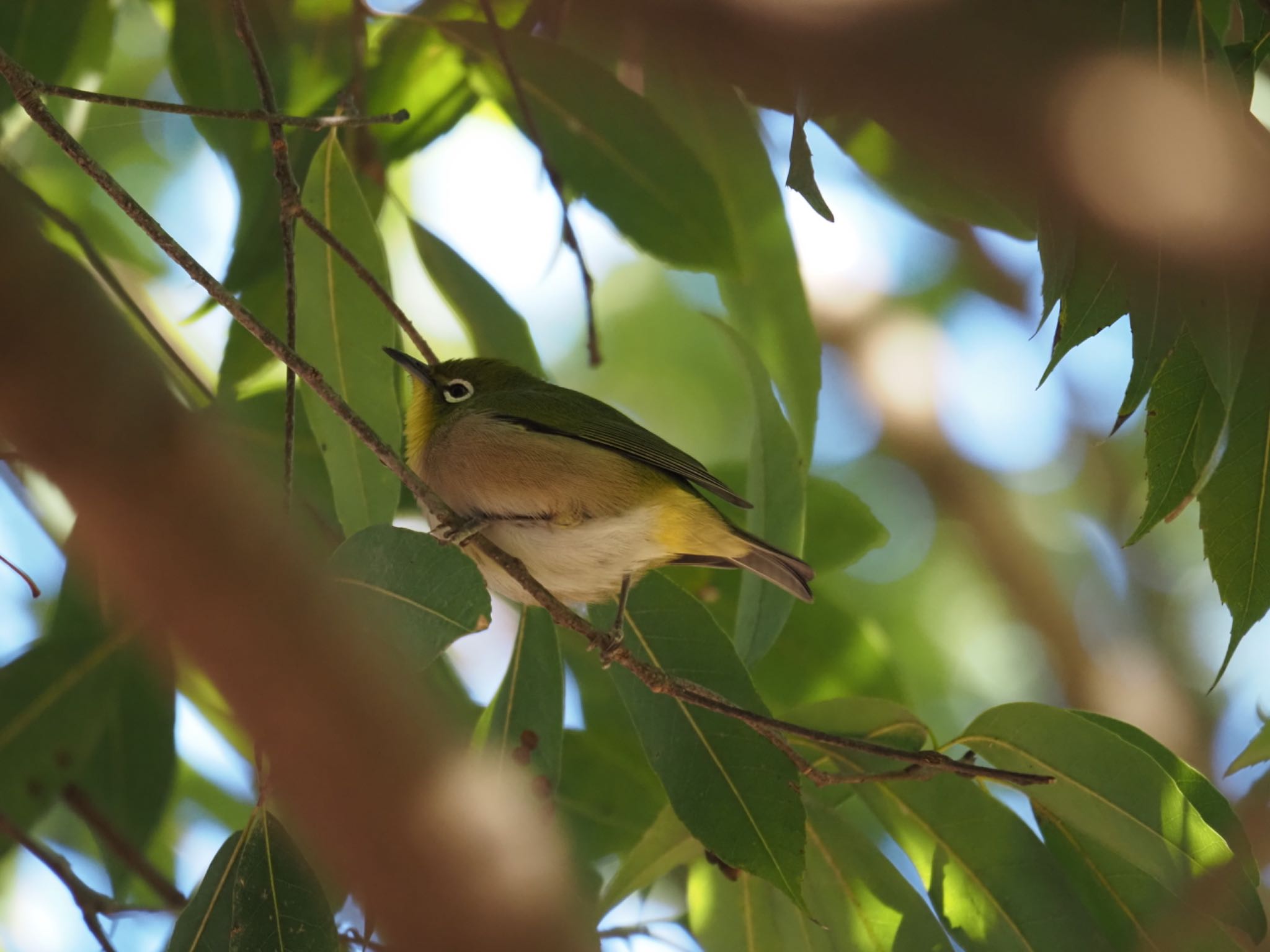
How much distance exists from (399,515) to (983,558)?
14.0ft

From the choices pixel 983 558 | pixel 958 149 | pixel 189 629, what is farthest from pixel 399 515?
pixel 983 558

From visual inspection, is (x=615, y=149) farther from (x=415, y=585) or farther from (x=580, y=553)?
(x=415, y=585)

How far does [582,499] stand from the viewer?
3490 millimetres

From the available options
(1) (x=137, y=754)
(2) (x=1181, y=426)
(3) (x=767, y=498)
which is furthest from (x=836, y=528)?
(1) (x=137, y=754)

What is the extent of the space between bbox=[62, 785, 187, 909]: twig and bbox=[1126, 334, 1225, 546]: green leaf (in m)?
2.93

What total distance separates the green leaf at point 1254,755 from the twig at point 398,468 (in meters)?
0.71

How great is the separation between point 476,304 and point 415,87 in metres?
0.85

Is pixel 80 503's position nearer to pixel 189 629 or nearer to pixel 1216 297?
pixel 189 629

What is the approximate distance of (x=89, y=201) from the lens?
5.40 m

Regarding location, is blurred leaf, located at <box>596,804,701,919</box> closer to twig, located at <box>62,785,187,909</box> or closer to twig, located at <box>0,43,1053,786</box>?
twig, located at <box>0,43,1053,786</box>

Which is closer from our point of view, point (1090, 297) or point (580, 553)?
point (1090, 297)

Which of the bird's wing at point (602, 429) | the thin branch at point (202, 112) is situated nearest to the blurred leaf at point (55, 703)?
the bird's wing at point (602, 429)

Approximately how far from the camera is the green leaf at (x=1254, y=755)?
294 centimetres

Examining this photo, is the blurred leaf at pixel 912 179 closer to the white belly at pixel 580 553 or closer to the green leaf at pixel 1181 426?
the green leaf at pixel 1181 426
